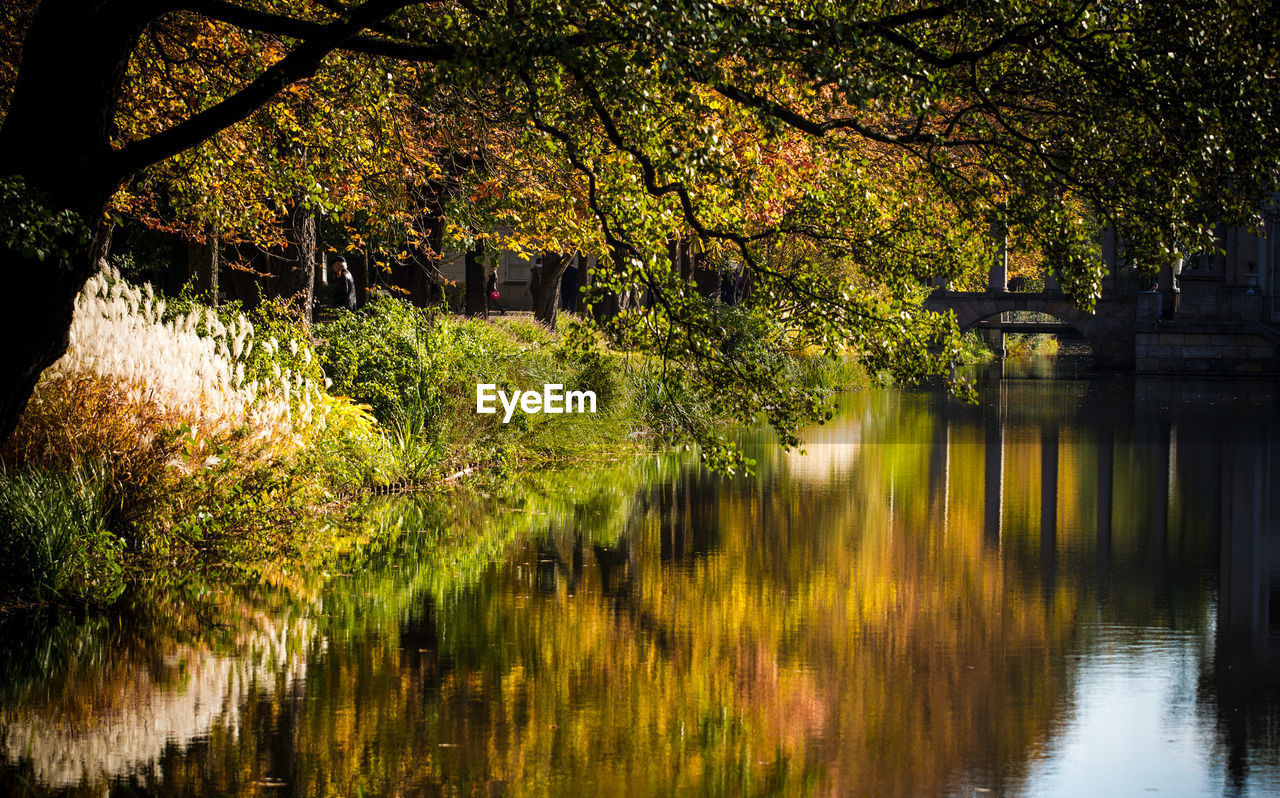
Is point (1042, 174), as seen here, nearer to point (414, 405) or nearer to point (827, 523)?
point (827, 523)

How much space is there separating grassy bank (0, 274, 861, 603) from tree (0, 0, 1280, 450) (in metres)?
1.15

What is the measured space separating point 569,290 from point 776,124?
44.9 meters

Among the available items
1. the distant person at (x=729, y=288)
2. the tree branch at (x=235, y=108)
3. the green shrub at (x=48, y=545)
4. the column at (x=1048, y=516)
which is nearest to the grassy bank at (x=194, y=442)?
the green shrub at (x=48, y=545)

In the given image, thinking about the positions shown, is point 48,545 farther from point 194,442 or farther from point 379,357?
point 379,357

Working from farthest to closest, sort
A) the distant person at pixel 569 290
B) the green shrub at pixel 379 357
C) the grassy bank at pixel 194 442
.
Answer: the distant person at pixel 569 290, the green shrub at pixel 379 357, the grassy bank at pixel 194 442

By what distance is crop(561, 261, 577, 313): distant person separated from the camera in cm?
5147

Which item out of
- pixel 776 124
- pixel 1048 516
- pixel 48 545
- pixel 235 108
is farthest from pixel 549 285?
pixel 776 124

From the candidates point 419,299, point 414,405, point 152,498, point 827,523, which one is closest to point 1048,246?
point 827,523

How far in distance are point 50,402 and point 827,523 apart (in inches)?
277

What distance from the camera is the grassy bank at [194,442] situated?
33.3 feet

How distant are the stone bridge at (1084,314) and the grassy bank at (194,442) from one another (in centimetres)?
3987

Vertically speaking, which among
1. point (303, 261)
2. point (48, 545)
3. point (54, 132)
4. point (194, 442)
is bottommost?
point (48, 545)

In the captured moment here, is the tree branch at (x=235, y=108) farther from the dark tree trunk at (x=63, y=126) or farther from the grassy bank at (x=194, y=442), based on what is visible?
the grassy bank at (x=194, y=442)

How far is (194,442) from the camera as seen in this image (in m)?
11.6
